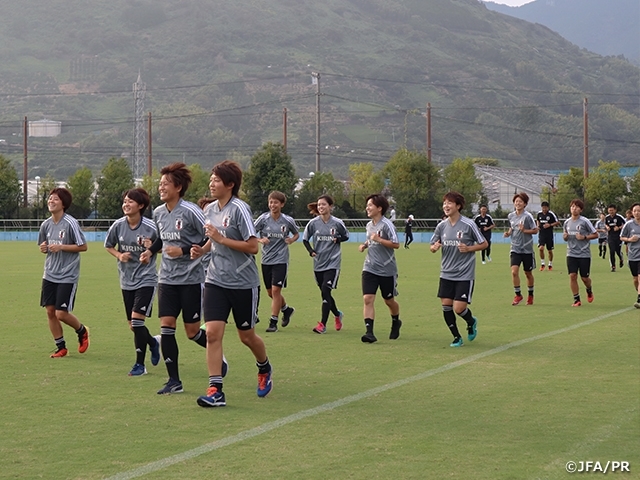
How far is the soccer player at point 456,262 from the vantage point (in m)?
11.7

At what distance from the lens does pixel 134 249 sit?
9.74 meters


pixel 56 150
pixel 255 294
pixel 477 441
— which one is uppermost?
pixel 56 150

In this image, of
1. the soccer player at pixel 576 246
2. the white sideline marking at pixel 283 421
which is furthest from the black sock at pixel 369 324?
the soccer player at pixel 576 246

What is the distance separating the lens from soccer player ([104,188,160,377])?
9.53m

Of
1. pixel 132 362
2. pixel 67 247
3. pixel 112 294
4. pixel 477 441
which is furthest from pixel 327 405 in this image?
pixel 112 294

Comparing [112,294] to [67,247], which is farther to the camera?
[112,294]

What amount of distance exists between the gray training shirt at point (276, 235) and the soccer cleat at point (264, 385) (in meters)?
5.04

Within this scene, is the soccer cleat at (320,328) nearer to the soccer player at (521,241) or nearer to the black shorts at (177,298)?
the black shorts at (177,298)

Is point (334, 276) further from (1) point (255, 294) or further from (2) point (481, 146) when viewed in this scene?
(2) point (481, 146)

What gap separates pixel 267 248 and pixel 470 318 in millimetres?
3157

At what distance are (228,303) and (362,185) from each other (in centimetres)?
5907

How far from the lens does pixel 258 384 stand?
8.55 meters

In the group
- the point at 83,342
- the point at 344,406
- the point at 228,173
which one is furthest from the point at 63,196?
the point at 344,406

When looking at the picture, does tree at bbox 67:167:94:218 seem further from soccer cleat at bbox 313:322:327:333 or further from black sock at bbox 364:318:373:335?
black sock at bbox 364:318:373:335
